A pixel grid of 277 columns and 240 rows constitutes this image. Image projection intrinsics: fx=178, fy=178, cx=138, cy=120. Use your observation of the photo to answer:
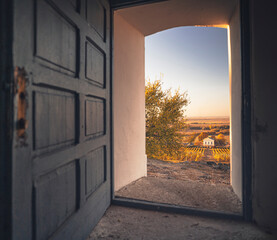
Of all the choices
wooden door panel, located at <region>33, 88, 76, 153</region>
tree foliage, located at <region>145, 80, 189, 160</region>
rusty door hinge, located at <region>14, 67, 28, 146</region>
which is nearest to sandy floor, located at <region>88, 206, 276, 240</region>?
wooden door panel, located at <region>33, 88, 76, 153</region>

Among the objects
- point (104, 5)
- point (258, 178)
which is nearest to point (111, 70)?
point (104, 5)

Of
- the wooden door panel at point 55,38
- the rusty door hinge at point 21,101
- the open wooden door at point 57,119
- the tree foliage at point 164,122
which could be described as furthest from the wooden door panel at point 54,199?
the tree foliage at point 164,122

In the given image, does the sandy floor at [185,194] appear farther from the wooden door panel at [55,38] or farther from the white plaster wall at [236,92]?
the wooden door panel at [55,38]

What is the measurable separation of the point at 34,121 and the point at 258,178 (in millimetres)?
1927

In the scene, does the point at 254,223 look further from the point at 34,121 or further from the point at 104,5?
the point at 104,5

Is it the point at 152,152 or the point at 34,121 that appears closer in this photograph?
the point at 34,121

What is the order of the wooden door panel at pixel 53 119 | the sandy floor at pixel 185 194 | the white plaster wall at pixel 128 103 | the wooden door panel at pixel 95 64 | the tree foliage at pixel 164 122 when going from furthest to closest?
1. the tree foliage at pixel 164 122
2. the white plaster wall at pixel 128 103
3. the sandy floor at pixel 185 194
4. the wooden door panel at pixel 95 64
5. the wooden door panel at pixel 53 119

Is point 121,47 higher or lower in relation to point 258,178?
higher

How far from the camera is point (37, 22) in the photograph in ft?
3.05

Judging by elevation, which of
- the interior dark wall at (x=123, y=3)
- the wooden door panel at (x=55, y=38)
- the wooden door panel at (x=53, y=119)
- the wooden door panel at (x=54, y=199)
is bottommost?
the wooden door panel at (x=54, y=199)
